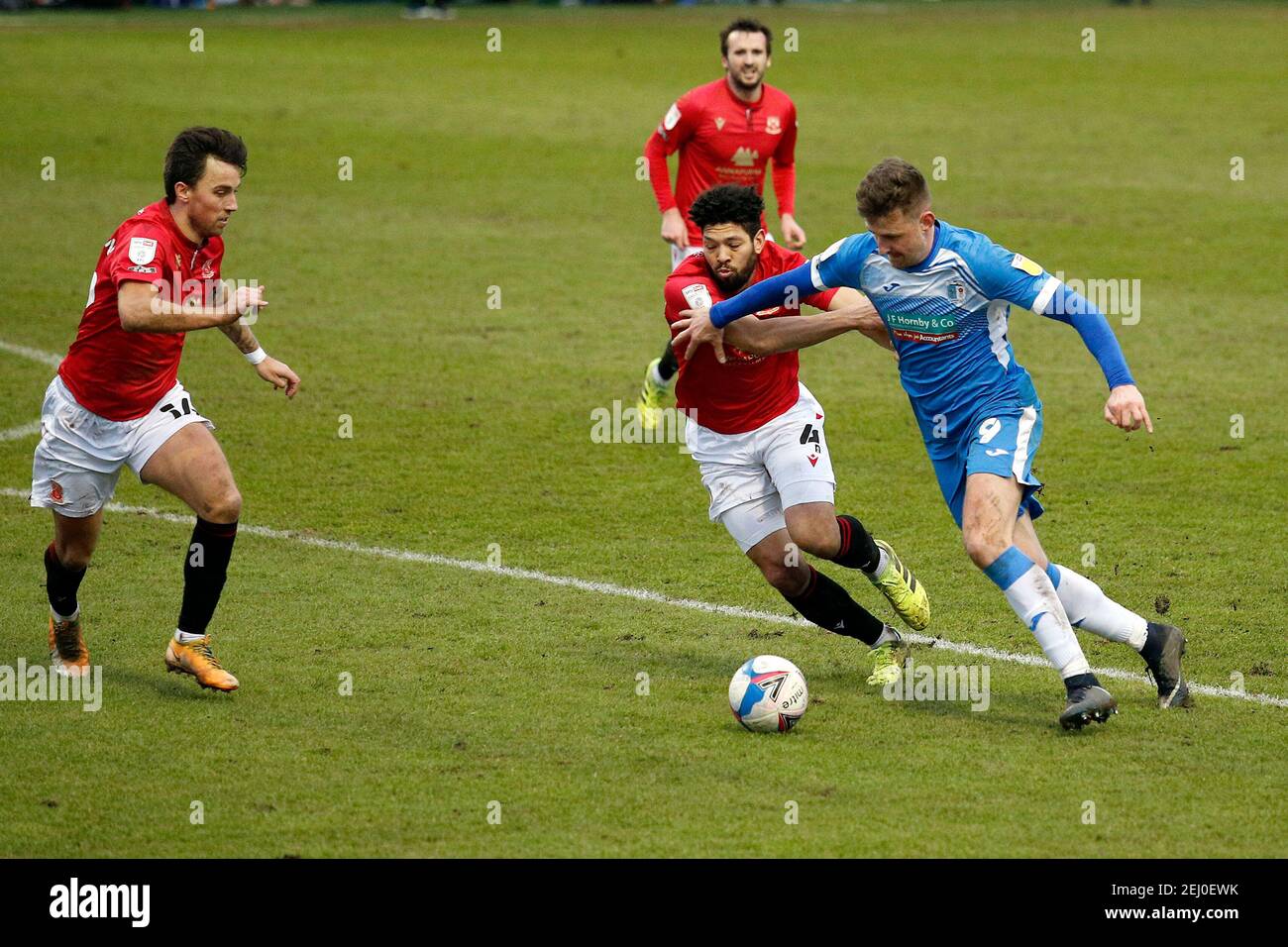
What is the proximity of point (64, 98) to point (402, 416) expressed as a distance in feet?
54.1

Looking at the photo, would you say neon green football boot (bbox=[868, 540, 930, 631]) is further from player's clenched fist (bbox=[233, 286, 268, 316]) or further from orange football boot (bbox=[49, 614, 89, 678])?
orange football boot (bbox=[49, 614, 89, 678])

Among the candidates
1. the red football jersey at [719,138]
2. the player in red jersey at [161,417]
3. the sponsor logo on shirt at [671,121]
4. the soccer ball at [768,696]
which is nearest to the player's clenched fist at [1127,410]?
the soccer ball at [768,696]

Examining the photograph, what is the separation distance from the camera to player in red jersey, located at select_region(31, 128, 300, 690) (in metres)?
7.47

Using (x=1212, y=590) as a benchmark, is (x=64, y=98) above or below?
above

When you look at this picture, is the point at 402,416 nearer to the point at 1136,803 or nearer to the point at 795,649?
the point at 795,649

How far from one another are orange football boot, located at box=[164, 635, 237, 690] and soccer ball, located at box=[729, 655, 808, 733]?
2.28m

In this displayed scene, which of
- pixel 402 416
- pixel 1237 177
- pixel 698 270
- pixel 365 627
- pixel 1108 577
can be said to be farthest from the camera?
pixel 1237 177

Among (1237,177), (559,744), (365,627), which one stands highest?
(1237,177)

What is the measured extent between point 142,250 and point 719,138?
641 centimetres

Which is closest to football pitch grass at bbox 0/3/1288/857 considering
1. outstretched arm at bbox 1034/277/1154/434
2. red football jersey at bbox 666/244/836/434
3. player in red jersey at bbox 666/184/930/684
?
player in red jersey at bbox 666/184/930/684
